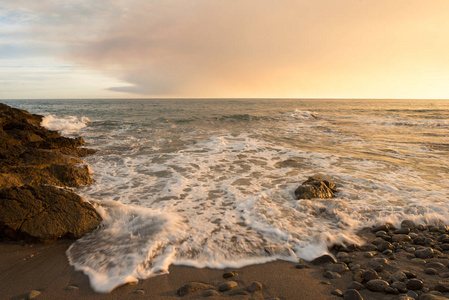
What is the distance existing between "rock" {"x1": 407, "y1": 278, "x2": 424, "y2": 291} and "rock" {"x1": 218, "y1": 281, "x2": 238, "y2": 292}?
178 centimetres

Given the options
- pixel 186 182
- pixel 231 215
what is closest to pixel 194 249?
pixel 231 215

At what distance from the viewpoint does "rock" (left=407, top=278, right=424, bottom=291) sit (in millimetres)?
2428

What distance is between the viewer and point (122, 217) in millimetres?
3934

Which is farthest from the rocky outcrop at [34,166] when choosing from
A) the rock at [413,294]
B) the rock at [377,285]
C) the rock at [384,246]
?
the rock at [413,294]

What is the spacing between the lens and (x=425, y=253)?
3.04 m

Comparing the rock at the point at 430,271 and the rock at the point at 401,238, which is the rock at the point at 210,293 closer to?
the rock at the point at 430,271

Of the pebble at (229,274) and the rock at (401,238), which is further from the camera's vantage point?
the rock at (401,238)

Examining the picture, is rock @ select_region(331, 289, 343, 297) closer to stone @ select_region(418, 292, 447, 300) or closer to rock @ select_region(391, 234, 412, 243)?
stone @ select_region(418, 292, 447, 300)

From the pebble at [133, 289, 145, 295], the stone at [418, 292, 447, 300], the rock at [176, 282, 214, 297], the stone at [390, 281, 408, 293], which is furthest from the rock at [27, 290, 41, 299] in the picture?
the stone at [418, 292, 447, 300]

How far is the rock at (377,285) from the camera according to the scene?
2.41 m

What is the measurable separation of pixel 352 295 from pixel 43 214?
13.2 ft

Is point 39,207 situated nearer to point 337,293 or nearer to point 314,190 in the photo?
point 337,293

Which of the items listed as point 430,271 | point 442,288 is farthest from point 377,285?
point 430,271

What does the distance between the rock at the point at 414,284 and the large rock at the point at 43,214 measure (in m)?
4.04
